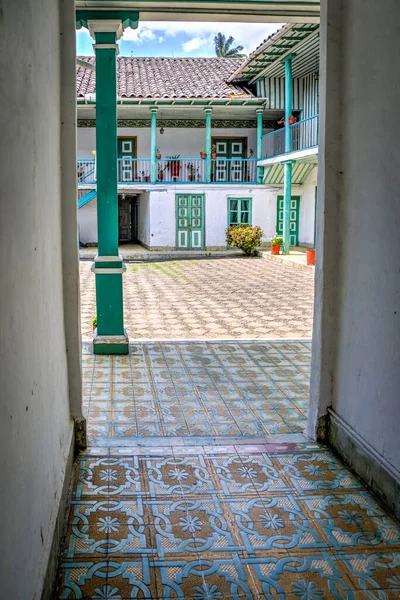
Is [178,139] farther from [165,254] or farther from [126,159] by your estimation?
[165,254]

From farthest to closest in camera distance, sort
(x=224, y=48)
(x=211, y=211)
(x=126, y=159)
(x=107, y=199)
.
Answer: (x=224, y=48) < (x=211, y=211) < (x=126, y=159) < (x=107, y=199)

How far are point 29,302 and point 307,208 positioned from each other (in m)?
18.4

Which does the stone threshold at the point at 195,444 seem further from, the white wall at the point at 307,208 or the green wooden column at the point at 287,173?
the white wall at the point at 307,208

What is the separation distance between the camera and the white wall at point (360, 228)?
9.16 feet

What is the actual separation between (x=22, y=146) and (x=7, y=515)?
1.04 meters

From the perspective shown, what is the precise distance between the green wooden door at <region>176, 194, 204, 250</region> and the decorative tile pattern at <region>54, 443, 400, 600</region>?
1642 cm

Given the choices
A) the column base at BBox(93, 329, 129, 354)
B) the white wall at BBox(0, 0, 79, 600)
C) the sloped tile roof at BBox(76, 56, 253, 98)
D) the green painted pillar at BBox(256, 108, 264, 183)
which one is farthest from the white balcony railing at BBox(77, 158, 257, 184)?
the white wall at BBox(0, 0, 79, 600)

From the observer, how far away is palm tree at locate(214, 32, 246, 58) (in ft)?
129

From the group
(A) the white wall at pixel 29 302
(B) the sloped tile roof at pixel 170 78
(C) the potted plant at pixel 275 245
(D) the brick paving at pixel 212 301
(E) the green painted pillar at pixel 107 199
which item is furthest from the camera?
(B) the sloped tile roof at pixel 170 78

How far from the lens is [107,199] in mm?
5621

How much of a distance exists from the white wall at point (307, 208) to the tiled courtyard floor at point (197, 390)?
13662mm

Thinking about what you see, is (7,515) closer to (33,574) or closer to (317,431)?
(33,574)

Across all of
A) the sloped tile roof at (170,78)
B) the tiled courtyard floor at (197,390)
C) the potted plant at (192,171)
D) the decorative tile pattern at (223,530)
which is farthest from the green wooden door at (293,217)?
the decorative tile pattern at (223,530)

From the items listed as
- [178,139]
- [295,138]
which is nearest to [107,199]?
[295,138]
